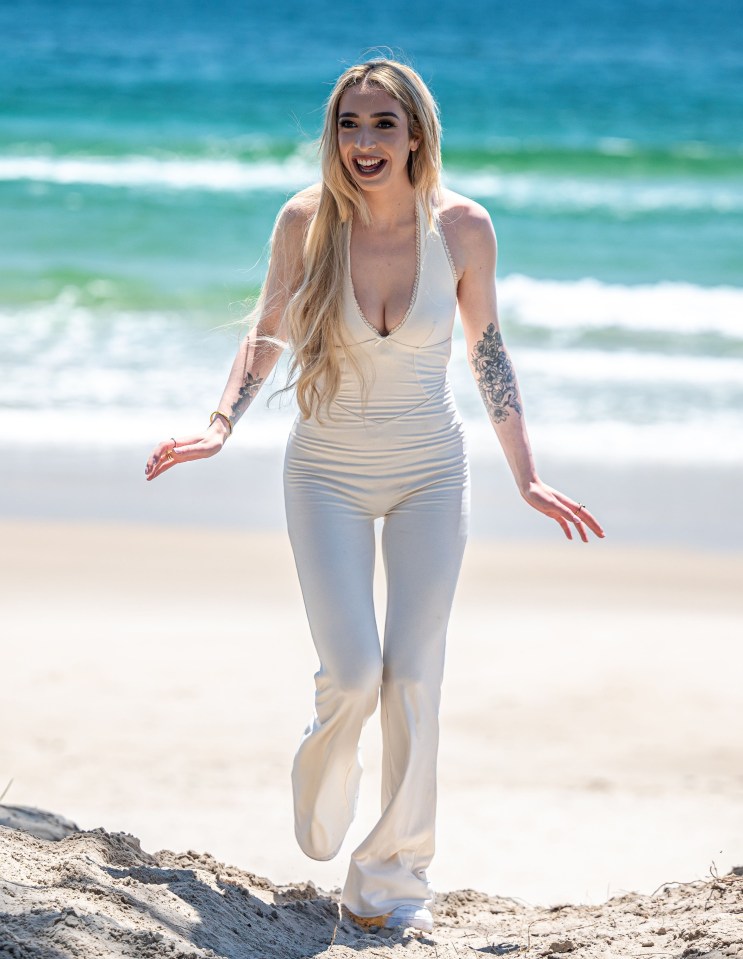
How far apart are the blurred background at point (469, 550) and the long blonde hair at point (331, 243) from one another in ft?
0.66

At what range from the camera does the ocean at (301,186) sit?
32.7 ft

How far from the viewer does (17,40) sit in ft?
106

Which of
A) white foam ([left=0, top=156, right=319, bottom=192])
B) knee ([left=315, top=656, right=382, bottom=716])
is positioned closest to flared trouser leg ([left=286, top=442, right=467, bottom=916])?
knee ([left=315, top=656, right=382, bottom=716])

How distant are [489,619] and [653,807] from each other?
6.16 ft

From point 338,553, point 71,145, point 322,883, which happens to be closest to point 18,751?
point 322,883

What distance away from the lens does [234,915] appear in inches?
137

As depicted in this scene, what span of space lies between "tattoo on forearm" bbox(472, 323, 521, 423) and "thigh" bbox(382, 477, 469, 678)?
33cm

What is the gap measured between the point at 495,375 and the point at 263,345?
67cm

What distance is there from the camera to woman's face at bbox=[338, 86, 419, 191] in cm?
347

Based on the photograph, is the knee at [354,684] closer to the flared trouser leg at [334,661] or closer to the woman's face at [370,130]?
the flared trouser leg at [334,661]

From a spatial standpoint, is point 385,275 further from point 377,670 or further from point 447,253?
point 377,670

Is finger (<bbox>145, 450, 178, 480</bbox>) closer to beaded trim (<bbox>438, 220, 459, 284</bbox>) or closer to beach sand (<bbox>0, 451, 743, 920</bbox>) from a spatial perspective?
beaded trim (<bbox>438, 220, 459, 284</bbox>)

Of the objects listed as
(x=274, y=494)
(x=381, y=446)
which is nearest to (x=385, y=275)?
(x=381, y=446)

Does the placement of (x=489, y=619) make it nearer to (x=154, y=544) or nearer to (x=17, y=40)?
(x=154, y=544)
